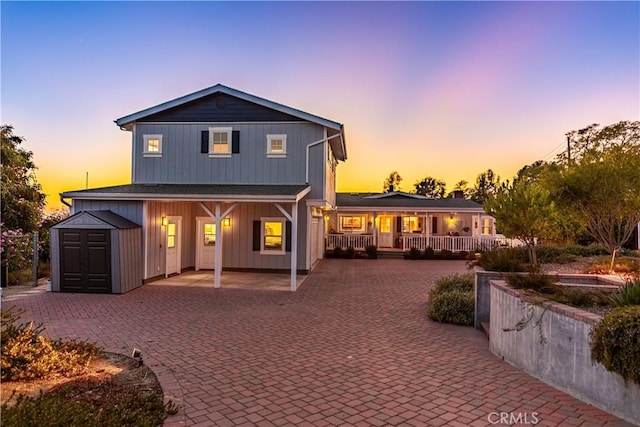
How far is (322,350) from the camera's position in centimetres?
608

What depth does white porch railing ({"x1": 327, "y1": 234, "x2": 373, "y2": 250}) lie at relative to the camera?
2294 cm

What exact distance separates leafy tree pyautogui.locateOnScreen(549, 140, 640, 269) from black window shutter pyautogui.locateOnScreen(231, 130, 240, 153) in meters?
11.0

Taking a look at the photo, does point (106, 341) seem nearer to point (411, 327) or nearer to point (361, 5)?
point (411, 327)

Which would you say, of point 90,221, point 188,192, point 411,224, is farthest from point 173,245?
point 411,224

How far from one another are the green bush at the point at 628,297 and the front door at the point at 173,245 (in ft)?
41.7

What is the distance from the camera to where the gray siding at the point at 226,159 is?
14.7 m

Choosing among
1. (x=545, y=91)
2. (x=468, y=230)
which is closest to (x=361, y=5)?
(x=545, y=91)

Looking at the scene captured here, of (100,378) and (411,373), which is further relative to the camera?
(411,373)

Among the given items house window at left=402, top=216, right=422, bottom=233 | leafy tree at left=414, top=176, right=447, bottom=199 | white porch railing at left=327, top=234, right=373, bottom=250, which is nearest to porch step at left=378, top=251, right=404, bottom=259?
white porch railing at left=327, top=234, right=373, bottom=250

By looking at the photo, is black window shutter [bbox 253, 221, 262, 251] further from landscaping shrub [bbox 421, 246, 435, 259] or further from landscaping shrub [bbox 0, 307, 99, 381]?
landscaping shrub [bbox 421, 246, 435, 259]

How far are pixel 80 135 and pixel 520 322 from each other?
761 inches

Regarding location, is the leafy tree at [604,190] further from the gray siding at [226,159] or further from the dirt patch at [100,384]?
the dirt patch at [100,384]

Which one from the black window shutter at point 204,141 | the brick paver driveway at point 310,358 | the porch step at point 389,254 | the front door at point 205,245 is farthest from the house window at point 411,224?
the brick paver driveway at point 310,358

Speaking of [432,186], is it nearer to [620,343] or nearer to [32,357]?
[620,343]
